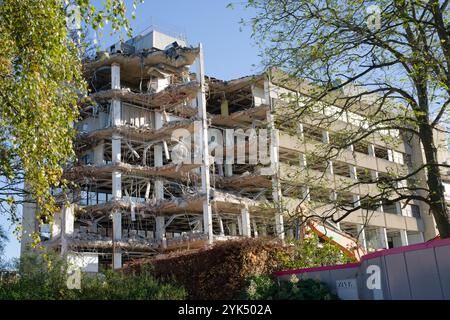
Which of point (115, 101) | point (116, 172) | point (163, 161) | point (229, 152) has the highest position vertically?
point (115, 101)

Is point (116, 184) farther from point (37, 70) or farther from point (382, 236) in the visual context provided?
point (37, 70)

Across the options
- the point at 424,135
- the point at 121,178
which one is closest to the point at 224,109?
the point at 121,178

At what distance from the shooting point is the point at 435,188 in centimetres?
1424

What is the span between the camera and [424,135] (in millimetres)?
14711

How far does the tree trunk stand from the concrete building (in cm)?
2727

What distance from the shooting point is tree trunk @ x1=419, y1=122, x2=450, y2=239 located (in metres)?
13.9

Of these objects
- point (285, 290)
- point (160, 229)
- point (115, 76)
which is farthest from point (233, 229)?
point (285, 290)

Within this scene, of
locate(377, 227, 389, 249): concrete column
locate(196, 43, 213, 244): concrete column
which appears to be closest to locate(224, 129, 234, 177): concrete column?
locate(196, 43, 213, 244): concrete column

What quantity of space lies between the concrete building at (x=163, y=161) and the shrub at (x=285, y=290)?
85.3 ft

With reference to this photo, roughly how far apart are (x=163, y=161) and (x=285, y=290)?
1436 inches

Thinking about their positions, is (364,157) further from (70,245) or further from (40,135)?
(40,135)

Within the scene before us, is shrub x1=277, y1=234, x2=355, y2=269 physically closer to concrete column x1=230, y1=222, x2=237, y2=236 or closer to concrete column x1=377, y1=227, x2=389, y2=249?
concrete column x1=230, y1=222, x2=237, y2=236

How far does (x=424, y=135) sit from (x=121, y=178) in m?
35.1
